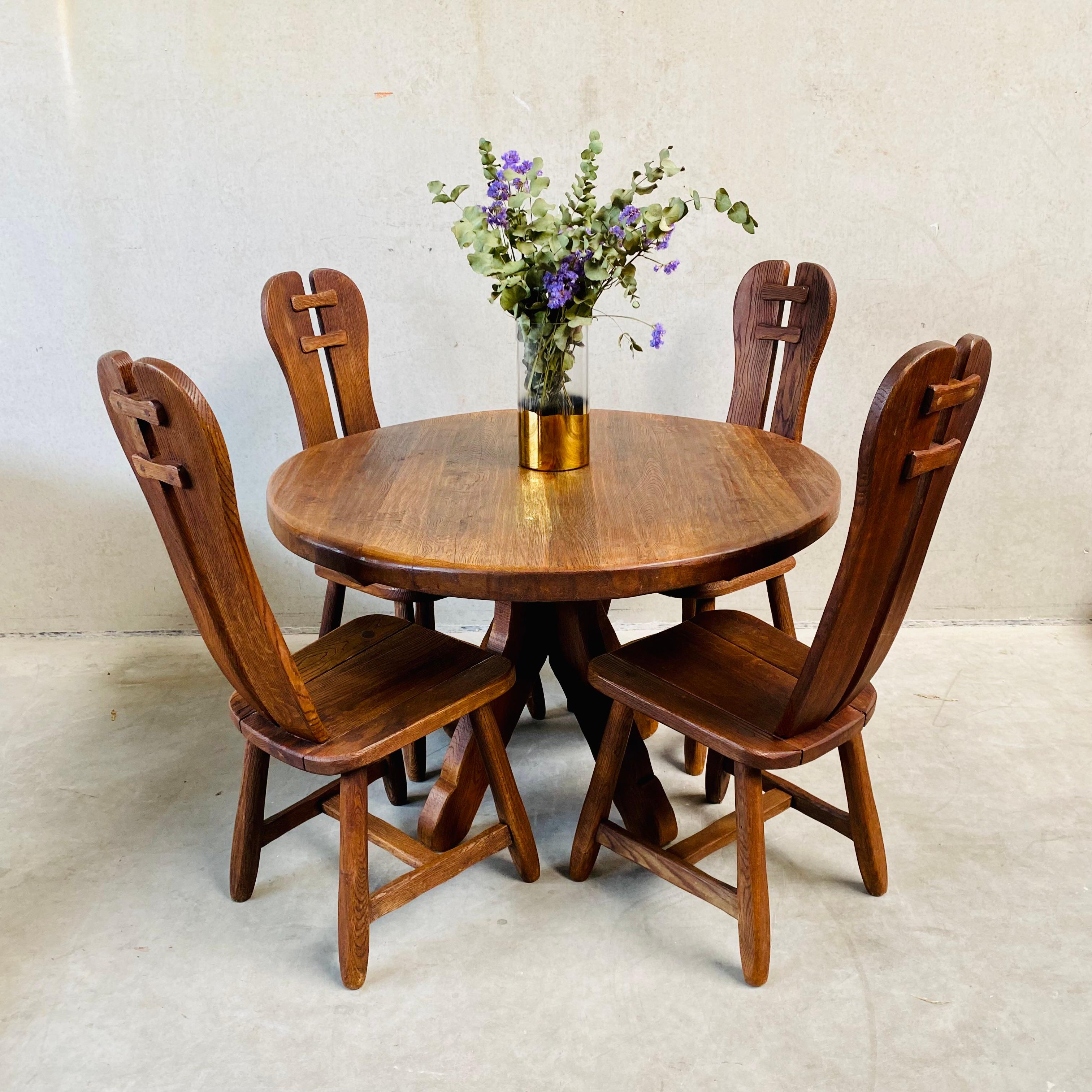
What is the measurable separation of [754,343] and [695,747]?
3.74 feet

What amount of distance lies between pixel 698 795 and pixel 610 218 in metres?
1.42

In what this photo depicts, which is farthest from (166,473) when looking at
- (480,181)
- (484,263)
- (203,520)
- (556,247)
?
(480,181)

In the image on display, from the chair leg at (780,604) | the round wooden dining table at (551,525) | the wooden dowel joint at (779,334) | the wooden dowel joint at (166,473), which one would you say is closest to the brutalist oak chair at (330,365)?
the round wooden dining table at (551,525)

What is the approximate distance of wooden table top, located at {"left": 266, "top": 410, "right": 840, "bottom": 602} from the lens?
5.20 feet

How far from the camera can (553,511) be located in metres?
1.84

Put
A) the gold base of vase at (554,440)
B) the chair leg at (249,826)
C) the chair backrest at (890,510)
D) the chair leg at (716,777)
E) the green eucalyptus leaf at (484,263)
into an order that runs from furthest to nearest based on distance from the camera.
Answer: the chair leg at (716,777), the gold base of vase at (554,440), the chair leg at (249,826), the green eucalyptus leaf at (484,263), the chair backrest at (890,510)

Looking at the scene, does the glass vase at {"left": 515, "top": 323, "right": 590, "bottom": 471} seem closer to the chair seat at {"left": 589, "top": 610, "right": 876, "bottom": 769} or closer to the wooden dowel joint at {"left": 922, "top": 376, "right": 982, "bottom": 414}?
the chair seat at {"left": 589, "top": 610, "right": 876, "bottom": 769}

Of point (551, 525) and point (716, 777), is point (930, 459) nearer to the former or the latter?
point (551, 525)

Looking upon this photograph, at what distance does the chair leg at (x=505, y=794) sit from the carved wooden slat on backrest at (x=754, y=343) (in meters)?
1.18

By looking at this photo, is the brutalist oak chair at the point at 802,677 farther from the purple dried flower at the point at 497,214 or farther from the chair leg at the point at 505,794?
the purple dried flower at the point at 497,214

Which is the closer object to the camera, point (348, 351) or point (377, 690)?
point (377, 690)

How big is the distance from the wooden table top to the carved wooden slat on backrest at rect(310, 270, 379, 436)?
1.00 feet

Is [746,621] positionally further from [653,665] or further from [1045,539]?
[1045,539]

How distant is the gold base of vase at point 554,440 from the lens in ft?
6.79
